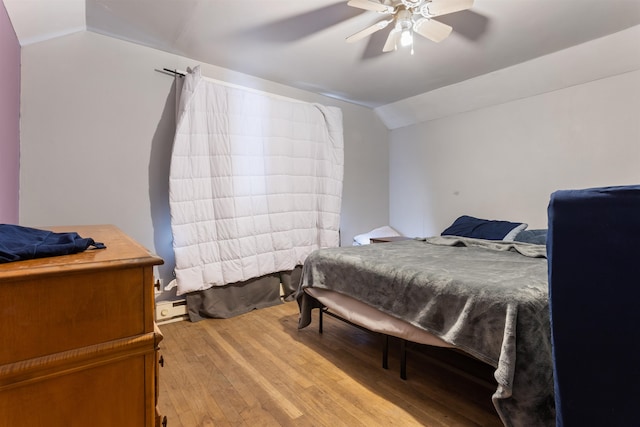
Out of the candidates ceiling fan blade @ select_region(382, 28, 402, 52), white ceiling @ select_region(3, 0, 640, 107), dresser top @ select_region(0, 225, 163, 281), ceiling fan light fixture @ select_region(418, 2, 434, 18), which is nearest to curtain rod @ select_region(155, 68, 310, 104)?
white ceiling @ select_region(3, 0, 640, 107)

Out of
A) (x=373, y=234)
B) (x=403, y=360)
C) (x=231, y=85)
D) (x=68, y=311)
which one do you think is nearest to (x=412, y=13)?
(x=231, y=85)

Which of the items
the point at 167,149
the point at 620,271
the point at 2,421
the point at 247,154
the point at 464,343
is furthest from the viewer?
the point at 247,154

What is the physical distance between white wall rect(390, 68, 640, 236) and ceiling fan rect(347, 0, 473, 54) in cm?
183

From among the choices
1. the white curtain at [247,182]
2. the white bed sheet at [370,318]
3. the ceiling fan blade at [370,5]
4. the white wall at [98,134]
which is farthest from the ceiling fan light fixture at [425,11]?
the white wall at [98,134]

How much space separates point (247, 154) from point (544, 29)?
8.75 feet

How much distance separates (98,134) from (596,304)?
3130 millimetres

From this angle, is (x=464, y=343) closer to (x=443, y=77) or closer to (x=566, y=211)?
(x=566, y=211)

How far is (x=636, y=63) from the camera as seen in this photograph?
2623 millimetres

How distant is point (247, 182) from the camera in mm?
3104

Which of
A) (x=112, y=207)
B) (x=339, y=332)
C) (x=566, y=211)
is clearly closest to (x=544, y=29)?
(x=566, y=211)

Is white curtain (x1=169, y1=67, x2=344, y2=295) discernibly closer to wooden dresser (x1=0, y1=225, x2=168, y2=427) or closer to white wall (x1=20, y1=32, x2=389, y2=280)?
white wall (x1=20, y1=32, x2=389, y2=280)

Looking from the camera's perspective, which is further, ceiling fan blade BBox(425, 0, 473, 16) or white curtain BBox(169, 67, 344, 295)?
white curtain BBox(169, 67, 344, 295)

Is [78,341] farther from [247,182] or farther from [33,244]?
[247,182]

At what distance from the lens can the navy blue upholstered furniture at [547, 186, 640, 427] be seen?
0.80 metres
